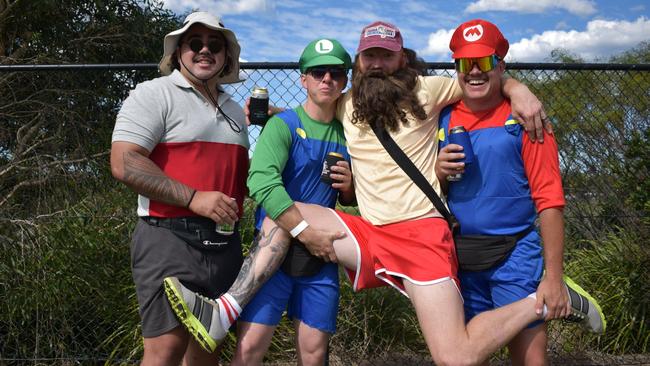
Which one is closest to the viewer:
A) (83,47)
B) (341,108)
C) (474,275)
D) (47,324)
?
(474,275)

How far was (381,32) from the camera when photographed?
9.75ft

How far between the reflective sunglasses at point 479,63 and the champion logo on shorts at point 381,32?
371mm

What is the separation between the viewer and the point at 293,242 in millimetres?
2992

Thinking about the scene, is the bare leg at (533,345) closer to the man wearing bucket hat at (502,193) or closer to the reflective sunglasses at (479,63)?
the man wearing bucket hat at (502,193)

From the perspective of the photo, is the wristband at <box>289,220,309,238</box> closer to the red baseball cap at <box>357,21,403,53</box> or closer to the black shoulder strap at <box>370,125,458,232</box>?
the black shoulder strap at <box>370,125,458,232</box>

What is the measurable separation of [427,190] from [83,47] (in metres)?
6.50

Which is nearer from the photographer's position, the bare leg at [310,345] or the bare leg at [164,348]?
the bare leg at [164,348]

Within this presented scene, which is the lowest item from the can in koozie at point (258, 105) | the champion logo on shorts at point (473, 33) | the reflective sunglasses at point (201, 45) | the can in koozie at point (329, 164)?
the can in koozie at point (329, 164)

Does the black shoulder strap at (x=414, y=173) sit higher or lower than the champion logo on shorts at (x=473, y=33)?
lower

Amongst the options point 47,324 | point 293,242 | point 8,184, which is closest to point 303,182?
point 293,242

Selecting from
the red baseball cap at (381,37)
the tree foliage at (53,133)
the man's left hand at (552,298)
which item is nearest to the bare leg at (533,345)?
the man's left hand at (552,298)

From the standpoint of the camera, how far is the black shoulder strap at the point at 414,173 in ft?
9.34

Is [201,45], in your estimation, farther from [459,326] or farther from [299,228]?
[459,326]

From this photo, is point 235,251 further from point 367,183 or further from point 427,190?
point 427,190
